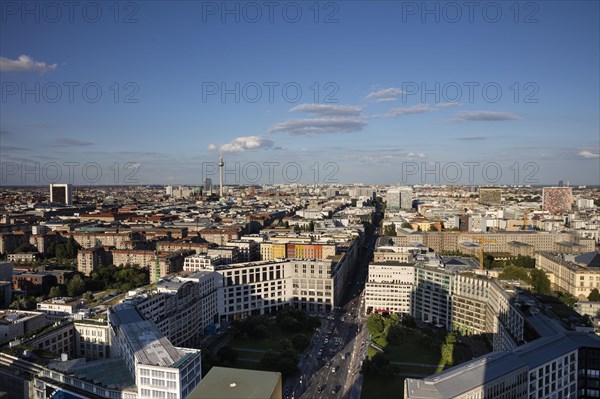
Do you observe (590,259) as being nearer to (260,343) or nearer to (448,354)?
(448,354)

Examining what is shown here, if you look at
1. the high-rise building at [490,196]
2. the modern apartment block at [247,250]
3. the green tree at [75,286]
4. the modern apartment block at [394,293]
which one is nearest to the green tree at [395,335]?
the modern apartment block at [394,293]

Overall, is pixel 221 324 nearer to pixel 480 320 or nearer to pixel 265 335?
pixel 265 335

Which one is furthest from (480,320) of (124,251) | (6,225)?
(6,225)

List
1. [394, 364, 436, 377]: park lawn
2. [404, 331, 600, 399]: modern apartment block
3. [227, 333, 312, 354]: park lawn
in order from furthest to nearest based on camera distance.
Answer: [227, 333, 312, 354]: park lawn, [394, 364, 436, 377]: park lawn, [404, 331, 600, 399]: modern apartment block

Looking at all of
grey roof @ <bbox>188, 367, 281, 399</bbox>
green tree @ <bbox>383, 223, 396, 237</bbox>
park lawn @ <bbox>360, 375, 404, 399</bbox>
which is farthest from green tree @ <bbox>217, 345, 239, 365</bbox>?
green tree @ <bbox>383, 223, 396, 237</bbox>

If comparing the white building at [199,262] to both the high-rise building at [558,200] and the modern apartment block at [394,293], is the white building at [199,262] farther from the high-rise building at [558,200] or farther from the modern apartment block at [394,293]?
the high-rise building at [558,200]

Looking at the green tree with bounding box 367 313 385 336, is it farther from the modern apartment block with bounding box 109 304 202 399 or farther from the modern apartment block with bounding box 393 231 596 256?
the modern apartment block with bounding box 393 231 596 256
